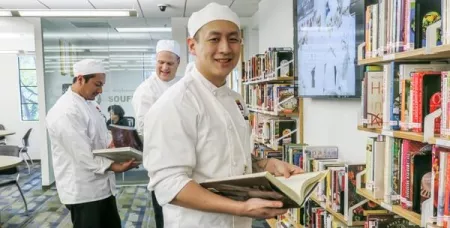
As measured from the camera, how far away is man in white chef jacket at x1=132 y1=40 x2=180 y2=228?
306 centimetres

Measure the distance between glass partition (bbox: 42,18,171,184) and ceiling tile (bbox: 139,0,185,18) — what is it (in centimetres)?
41

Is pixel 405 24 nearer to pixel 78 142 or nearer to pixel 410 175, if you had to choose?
pixel 410 175

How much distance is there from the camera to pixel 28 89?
870 cm

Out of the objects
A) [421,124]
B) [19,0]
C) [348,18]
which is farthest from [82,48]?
[421,124]

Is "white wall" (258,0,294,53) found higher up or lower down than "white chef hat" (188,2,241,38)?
higher up

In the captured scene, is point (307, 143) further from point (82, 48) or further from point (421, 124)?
point (82, 48)

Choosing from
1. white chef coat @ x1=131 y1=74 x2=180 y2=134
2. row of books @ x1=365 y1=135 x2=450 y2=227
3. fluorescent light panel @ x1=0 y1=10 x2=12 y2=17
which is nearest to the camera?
row of books @ x1=365 y1=135 x2=450 y2=227

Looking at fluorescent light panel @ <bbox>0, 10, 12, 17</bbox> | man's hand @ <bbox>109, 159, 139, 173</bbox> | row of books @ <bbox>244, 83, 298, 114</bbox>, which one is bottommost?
man's hand @ <bbox>109, 159, 139, 173</bbox>

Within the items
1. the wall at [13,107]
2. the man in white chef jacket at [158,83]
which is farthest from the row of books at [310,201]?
the wall at [13,107]

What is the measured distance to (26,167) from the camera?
7797mm

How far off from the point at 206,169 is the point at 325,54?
1.73 metres

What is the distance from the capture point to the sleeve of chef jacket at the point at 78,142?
7.63ft

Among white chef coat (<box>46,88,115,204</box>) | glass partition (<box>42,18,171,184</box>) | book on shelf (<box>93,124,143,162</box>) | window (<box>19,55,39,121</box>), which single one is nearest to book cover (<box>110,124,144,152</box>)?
book on shelf (<box>93,124,143,162</box>)

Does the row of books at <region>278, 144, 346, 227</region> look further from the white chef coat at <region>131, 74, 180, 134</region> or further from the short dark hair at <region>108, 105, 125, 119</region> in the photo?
the short dark hair at <region>108, 105, 125, 119</region>
